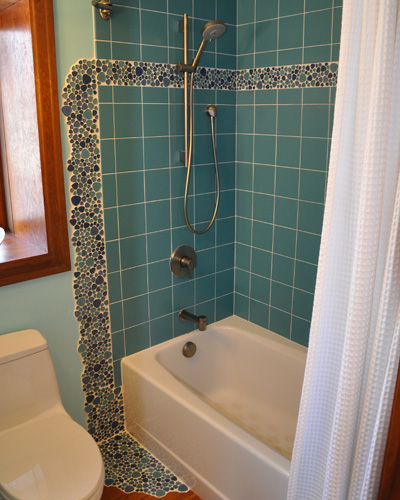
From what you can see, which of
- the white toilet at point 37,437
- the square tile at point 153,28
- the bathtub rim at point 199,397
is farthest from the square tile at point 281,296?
the square tile at point 153,28

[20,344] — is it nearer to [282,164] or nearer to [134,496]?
[134,496]

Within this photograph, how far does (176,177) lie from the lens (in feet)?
8.09

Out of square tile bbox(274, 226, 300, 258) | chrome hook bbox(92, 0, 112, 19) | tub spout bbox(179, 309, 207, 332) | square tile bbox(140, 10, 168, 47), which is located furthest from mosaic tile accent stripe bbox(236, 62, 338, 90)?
tub spout bbox(179, 309, 207, 332)

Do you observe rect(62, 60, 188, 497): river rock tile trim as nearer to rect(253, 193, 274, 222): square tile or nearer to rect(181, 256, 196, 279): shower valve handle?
rect(181, 256, 196, 279): shower valve handle

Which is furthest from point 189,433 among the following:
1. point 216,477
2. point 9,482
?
point 9,482

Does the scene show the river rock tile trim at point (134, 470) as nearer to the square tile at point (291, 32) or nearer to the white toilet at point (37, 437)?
the white toilet at point (37, 437)

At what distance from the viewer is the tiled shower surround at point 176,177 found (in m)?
2.17

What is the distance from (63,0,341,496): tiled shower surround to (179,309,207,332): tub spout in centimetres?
4

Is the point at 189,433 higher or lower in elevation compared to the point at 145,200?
lower

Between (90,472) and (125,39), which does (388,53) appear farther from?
(90,472)

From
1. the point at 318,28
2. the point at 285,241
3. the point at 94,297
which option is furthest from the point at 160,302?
the point at 318,28

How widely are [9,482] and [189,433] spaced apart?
776mm

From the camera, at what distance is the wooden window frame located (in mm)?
1898

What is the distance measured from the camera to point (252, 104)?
2566 mm
